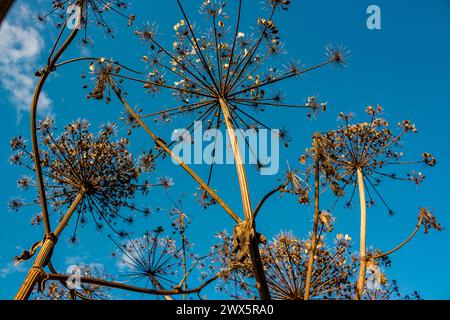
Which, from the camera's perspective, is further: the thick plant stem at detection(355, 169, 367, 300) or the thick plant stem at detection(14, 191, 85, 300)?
the thick plant stem at detection(14, 191, 85, 300)

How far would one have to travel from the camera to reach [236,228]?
10.9ft

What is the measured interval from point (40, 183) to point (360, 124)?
29.2 ft

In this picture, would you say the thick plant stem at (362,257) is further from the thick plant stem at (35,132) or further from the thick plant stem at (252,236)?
the thick plant stem at (35,132)

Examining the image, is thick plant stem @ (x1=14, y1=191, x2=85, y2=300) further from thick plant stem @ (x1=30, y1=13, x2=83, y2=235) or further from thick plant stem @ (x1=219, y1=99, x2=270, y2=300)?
thick plant stem @ (x1=219, y1=99, x2=270, y2=300)

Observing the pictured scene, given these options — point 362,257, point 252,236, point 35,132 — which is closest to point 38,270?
point 35,132

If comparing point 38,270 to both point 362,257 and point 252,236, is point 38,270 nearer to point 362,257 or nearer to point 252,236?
point 252,236

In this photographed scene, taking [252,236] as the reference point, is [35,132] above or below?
above

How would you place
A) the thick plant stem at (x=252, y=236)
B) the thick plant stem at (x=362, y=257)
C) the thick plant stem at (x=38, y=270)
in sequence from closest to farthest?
the thick plant stem at (x=252, y=236)
the thick plant stem at (x=362, y=257)
the thick plant stem at (x=38, y=270)

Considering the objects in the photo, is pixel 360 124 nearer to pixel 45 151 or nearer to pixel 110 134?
pixel 110 134

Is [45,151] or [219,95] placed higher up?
[45,151]

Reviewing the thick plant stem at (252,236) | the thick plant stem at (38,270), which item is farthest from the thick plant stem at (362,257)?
the thick plant stem at (38,270)

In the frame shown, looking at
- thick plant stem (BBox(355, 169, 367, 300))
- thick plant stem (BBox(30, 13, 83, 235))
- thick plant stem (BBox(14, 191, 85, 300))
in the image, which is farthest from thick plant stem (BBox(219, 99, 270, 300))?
thick plant stem (BBox(14, 191, 85, 300))

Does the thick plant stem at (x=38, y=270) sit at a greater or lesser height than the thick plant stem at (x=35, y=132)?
lesser

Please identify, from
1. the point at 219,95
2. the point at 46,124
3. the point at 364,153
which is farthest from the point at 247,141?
the point at 46,124
